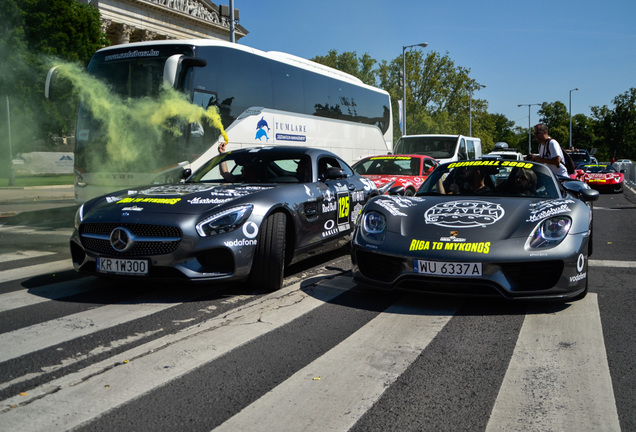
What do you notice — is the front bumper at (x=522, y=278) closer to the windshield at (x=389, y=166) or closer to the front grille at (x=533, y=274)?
the front grille at (x=533, y=274)

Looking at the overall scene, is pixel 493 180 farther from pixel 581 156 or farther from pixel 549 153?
pixel 581 156

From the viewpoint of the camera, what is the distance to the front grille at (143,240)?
4.95 metres

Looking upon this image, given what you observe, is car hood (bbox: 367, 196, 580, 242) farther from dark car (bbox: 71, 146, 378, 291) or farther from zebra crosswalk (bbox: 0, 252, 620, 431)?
dark car (bbox: 71, 146, 378, 291)

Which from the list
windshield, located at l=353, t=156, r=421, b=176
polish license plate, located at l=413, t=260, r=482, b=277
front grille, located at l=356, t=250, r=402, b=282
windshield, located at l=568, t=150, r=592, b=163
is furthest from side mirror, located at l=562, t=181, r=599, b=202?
windshield, located at l=568, t=150, r=592, b=163

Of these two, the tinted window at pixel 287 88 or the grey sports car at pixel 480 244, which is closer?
the grey sports car at pixel 480 244

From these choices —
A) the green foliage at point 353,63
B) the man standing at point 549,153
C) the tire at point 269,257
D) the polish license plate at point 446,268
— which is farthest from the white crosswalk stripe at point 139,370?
the green foliage at point 353,63

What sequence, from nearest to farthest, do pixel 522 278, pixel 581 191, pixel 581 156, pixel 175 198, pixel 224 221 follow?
pixel 522 278 → pixel 224 221 → pixel 175 198 → pixel 581 191 → pixel 581 156

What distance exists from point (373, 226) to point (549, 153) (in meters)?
4.87

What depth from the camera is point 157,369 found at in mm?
3436

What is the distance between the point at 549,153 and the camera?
902 centimetres

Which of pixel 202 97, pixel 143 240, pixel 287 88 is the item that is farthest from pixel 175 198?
pixel 287 88

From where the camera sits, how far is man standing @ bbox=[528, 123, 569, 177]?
8.90m

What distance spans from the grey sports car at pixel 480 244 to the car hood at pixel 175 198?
122 centimetres

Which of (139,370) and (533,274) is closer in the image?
(139,370)
